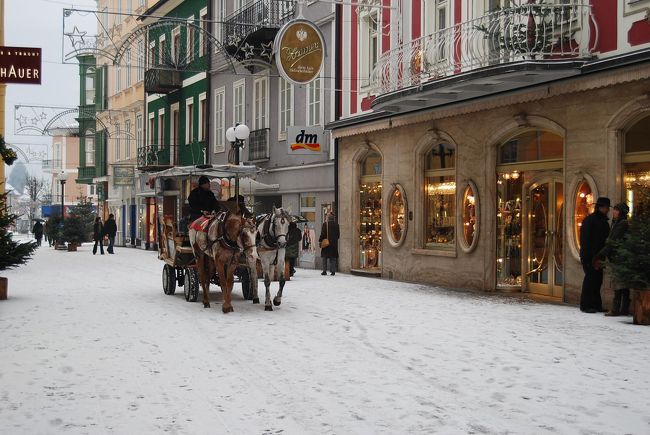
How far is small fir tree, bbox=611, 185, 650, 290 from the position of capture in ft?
40.1

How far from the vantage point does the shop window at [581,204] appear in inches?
598

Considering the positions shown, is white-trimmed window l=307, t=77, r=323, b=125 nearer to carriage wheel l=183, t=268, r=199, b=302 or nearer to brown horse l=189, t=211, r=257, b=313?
carriage wheel l=183, t=268, r=199, b=302

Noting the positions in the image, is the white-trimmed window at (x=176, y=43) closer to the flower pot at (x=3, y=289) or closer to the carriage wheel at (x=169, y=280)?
the carriage wheel at (x=169, y=280)

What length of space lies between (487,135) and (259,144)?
13196 millimetres

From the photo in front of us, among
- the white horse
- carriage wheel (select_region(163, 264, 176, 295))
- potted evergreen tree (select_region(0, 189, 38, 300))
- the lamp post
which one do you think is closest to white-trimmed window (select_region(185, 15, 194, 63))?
the lamp post

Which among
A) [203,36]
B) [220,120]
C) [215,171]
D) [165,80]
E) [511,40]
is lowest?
[215,171]

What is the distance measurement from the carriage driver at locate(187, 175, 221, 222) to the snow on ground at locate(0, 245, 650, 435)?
5.35 feet

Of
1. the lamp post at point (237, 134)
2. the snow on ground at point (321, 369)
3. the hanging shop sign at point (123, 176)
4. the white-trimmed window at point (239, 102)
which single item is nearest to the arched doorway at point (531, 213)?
the snow on ground at point (321, 369)

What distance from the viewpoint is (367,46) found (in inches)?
917

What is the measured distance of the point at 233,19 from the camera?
3169cm

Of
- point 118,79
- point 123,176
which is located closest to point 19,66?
point 123,176

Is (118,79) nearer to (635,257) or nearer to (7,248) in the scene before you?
(7,248)

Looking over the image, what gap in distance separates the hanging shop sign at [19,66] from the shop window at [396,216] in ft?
31.1

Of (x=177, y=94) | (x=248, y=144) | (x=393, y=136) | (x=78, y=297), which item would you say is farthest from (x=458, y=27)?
(x=177, y=94)
